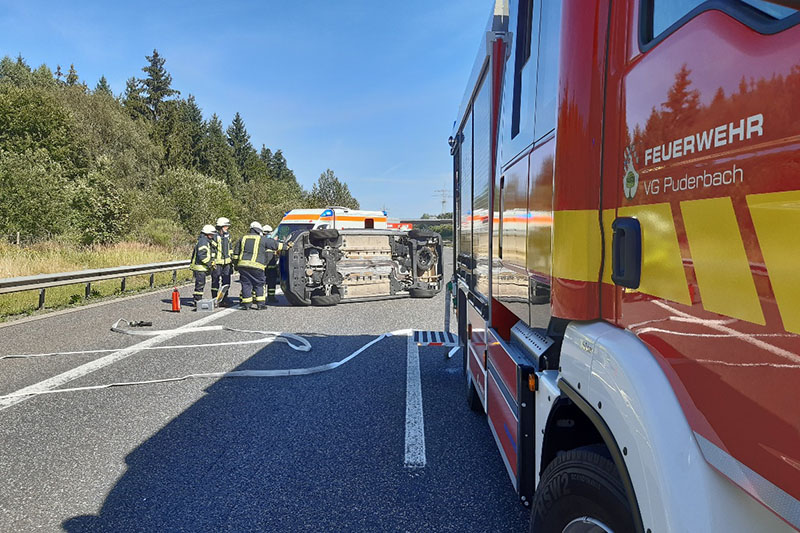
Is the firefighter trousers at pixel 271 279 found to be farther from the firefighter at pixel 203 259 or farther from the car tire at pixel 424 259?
the car tire at pixel 424 259

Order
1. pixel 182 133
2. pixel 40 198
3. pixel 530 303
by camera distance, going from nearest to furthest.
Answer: pixel 530 303 < pixel 40 198 < pixel 182 133

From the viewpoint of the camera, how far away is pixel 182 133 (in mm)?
56375

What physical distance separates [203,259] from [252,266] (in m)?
1.24

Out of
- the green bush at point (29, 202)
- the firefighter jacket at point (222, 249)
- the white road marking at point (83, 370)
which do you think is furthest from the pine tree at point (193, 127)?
the white road marking at point (83, 370)

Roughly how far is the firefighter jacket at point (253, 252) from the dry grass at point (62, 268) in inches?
139

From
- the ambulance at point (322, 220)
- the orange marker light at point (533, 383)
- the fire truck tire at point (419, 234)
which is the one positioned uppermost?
the ambulance at point (322, 220)

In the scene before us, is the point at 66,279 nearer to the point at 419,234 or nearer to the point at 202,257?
the point at 202,257

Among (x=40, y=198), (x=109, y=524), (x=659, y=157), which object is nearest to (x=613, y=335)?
(x=659, y=157)

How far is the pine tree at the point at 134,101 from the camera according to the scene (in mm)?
55938

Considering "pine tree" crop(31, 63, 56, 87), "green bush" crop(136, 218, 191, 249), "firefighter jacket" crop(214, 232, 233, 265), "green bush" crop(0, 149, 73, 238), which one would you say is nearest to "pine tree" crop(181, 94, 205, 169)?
"pine tree" crop(31, 63, 56, 87)

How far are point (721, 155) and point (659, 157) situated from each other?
0.25 metres

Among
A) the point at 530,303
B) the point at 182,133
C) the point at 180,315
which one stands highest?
the point at 182,133

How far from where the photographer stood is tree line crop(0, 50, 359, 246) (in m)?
24.9

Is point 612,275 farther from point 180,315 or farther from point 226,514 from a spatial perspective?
point 180,315
